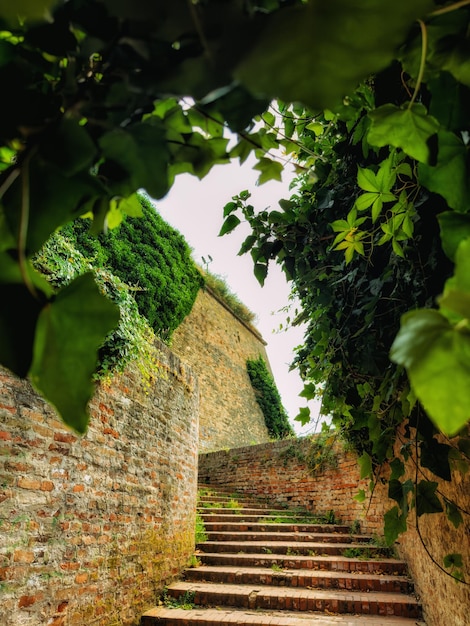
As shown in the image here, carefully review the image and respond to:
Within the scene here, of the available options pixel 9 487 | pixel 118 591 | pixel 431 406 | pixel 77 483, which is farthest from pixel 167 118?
pixel 118 591

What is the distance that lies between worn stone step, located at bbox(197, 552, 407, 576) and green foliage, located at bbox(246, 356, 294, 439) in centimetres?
1049

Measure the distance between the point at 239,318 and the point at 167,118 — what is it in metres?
16.2

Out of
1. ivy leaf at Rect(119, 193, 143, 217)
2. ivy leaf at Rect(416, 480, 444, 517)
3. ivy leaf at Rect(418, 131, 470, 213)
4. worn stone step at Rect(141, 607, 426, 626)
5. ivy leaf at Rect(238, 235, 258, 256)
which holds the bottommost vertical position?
worn stone step at Rect(141, 607, 426, 626)

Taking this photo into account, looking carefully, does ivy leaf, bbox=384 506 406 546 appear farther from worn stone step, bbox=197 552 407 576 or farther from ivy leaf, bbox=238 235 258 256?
worn stone step, bbox=197 552 407 576

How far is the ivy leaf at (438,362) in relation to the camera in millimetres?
300

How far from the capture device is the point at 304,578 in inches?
181

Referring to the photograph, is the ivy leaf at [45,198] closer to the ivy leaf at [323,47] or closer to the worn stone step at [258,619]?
the ivy leaf at [323,47]

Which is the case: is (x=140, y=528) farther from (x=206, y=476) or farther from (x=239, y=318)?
(x=239, y=318)

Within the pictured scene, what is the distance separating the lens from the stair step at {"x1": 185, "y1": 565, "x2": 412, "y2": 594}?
4355 millimetres

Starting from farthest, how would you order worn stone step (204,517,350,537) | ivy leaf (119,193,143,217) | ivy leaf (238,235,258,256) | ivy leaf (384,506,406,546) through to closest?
worn stone step (204,517,350,537) < ivy leaf (238,235,258,256) < ivy leaf (384,506,406,546) < ivy leaf (119,193,143,217)

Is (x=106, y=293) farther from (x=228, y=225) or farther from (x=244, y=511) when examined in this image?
(x=244, y=511)

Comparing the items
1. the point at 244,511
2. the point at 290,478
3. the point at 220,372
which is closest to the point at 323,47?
the point at 244,511

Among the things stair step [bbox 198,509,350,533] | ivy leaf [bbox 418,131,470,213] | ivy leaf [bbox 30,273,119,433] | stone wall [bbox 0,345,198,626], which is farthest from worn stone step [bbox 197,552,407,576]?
ivy leaf [bbox 30,273,119,433]

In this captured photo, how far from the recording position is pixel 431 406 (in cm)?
30
